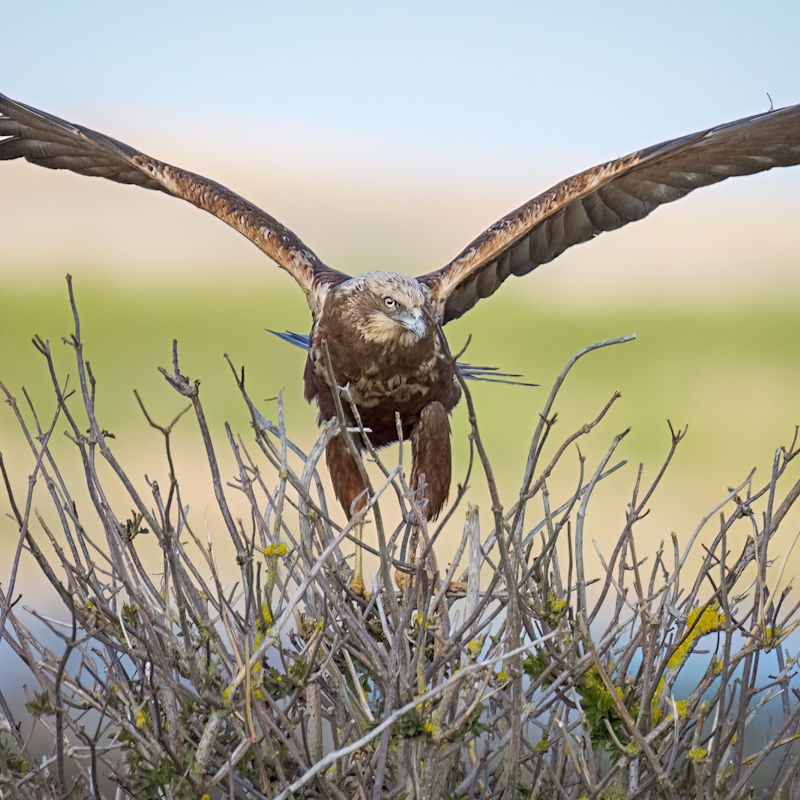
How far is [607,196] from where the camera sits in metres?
4.67

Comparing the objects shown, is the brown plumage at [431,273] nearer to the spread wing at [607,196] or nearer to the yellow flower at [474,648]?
the spread wing at [607,196]

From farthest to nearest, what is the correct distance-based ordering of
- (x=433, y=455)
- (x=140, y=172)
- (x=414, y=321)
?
1. (x=140, y=172)
2. (x=433, y=455)
3. (x=414, y=321)

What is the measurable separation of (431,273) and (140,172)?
171cm

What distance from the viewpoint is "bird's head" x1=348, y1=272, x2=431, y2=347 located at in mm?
3969

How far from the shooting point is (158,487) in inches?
82.1

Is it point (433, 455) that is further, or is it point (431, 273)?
point (431, 273)

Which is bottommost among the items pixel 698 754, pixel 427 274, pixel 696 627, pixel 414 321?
pixel 698 754

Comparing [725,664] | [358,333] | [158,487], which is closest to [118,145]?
[358,333]

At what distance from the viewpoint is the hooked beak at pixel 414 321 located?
3.87 m

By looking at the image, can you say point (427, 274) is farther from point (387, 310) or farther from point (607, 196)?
point (607, 196)

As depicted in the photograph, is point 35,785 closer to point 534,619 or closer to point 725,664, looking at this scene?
point 534,619

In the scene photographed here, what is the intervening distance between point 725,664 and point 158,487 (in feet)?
4.12

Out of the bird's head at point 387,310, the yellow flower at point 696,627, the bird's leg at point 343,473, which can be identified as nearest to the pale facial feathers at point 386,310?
the bird's head at point 387,310

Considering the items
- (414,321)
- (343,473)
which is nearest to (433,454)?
(343,473)
